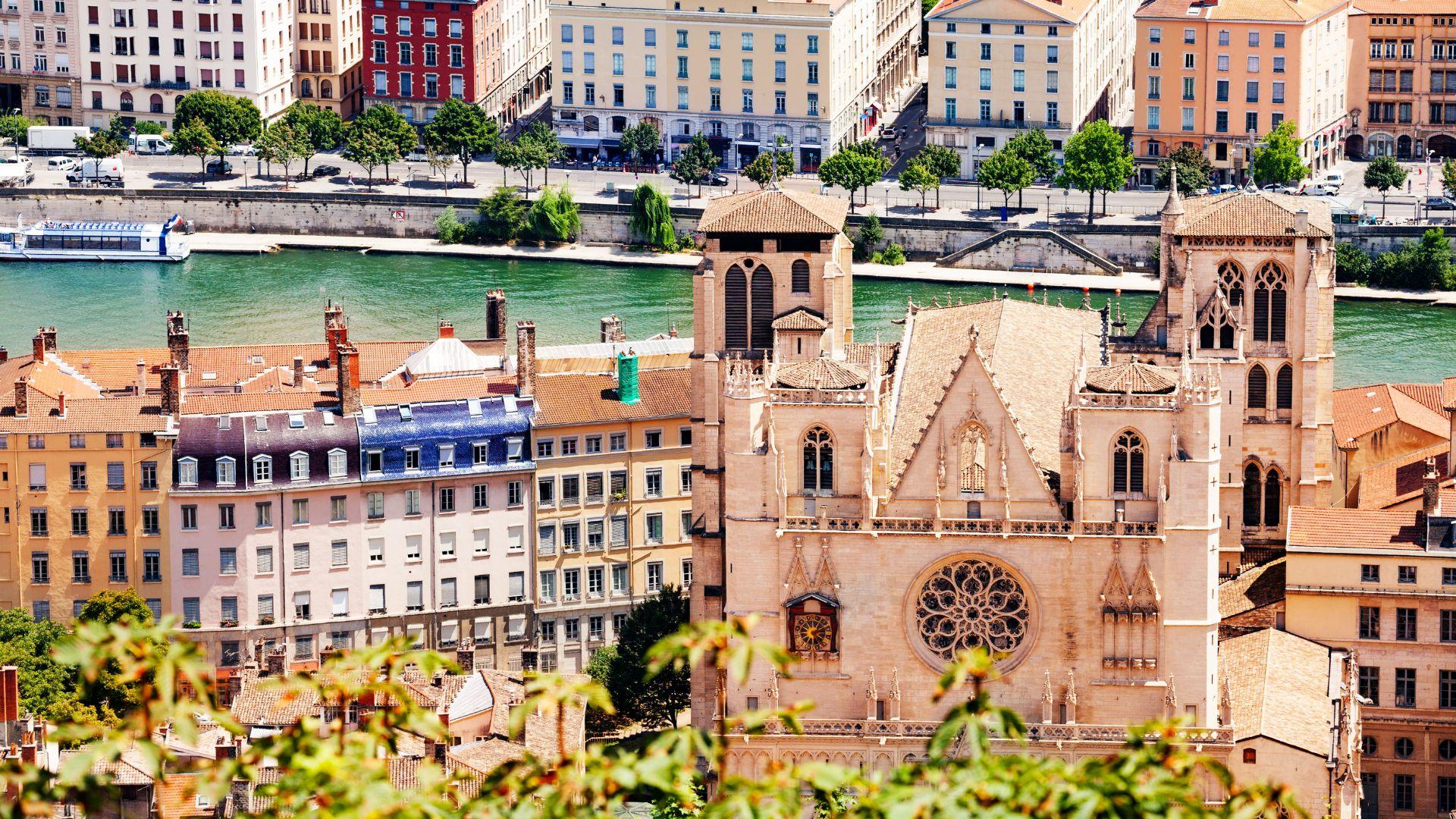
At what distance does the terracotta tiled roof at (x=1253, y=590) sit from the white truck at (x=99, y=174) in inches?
3592

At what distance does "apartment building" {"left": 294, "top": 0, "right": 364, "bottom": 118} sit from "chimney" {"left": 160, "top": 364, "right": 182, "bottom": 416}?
270 ft

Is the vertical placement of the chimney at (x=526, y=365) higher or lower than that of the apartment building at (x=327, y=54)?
lower

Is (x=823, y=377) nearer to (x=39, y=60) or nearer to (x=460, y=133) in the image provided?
(x=460, y=133)

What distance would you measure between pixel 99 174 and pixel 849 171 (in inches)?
1460

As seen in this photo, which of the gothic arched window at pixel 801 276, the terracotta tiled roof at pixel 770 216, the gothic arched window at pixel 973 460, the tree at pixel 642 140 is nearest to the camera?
the gothic arched window at pixel 973 460

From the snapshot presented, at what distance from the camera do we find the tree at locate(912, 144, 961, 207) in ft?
507

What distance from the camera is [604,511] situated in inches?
3612

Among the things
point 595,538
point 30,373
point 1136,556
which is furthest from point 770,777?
point 30,373

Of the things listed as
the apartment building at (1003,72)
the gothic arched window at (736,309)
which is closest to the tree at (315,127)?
the apartment building at (1003,72)

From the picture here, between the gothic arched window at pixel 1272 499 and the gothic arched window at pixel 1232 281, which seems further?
the gothic arched window at pixel 1272 499

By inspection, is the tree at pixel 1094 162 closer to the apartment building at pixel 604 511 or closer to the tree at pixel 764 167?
the tree at pixel 764 167

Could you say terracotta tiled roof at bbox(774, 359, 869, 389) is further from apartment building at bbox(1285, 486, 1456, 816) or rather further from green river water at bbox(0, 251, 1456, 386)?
green river water at bbox(0, 251, 1456, 386)

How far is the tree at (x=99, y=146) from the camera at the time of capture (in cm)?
16288

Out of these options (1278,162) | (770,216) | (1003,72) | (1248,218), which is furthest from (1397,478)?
(1003,72)
